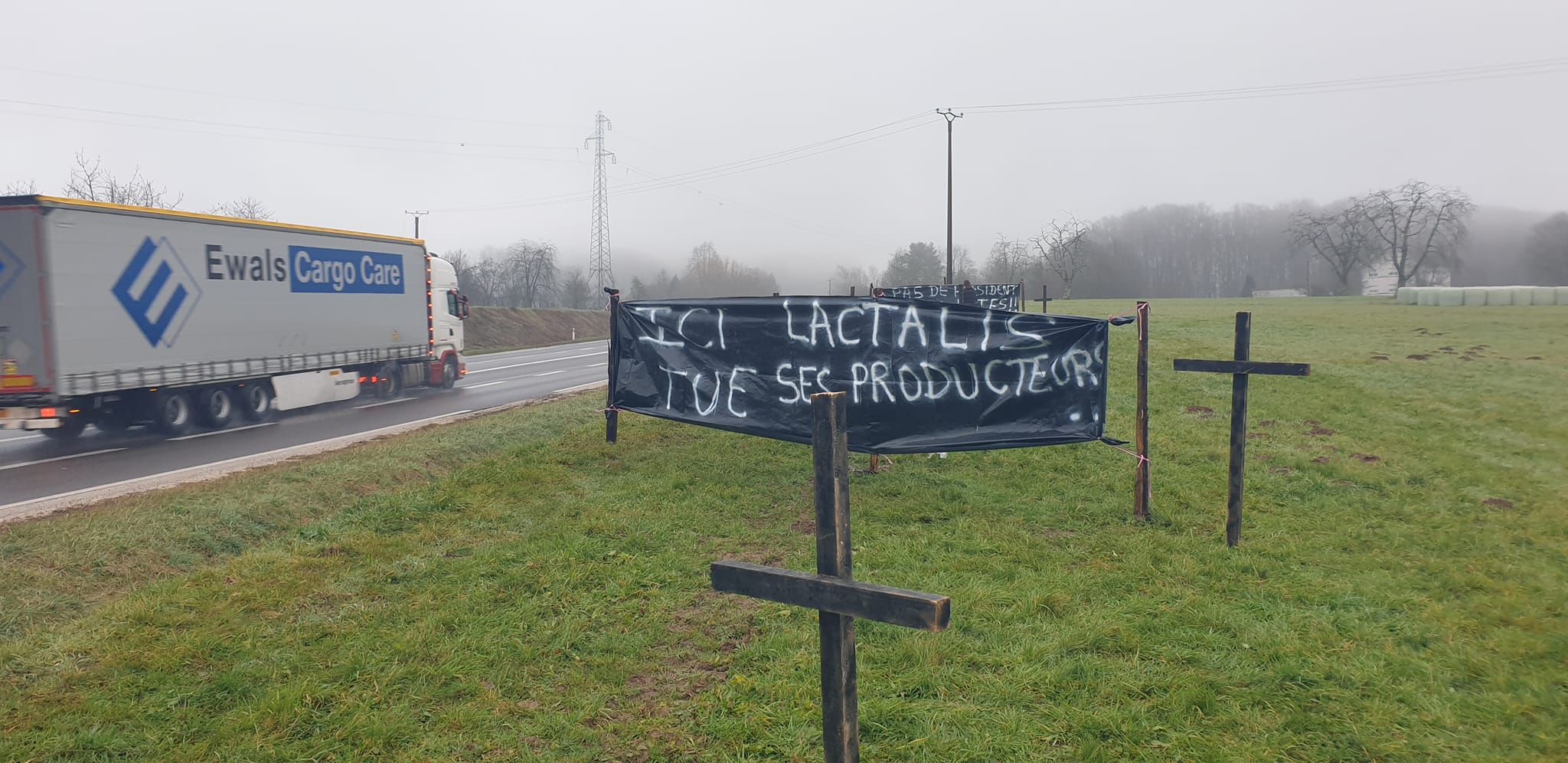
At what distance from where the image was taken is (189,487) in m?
8.85

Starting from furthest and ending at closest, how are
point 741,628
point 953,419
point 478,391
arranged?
point 478,391 < point 953,419 < point 741,628

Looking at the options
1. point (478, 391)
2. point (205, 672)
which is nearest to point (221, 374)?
point (478, 391)

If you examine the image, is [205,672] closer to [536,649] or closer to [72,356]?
[536,649]

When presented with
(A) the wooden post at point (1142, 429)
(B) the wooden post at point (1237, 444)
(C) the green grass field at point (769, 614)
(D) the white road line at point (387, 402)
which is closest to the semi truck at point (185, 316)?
(D) the white road line at point (387, 402)

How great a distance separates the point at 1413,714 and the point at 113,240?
642 inches

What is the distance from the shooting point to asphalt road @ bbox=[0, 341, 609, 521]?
384 inches

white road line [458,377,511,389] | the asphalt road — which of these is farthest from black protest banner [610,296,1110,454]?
white road line [458,377,511,389]

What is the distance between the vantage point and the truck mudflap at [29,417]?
1202cm

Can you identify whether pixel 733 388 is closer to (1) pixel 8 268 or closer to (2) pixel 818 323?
(2) pixel 818 323

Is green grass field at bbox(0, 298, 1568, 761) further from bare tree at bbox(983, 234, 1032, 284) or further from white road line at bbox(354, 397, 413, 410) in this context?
bare tree at bbox(983, 234, 1032, 284)

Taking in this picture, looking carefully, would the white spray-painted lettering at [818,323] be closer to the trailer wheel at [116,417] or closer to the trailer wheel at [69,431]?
the trailer wheel at [116,417]

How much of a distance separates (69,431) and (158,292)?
2.99 metres

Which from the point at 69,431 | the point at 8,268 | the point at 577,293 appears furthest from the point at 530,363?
the point at 577,293

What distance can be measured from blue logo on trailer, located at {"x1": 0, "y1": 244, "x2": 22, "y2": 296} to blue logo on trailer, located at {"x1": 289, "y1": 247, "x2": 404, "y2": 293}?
446 centimetres
